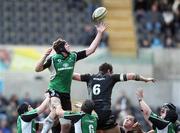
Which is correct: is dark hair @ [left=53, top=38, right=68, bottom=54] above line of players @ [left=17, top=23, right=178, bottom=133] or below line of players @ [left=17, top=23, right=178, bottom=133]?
above

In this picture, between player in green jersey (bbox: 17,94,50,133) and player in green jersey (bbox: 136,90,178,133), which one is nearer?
player in green jersey (bbox: 136,90,178,133)

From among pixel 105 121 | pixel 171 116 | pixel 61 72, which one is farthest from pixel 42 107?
pixel 171 116

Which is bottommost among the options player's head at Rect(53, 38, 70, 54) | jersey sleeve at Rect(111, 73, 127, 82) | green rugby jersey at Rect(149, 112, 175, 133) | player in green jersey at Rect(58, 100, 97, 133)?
green rugby jersey at Rect(149, 112, 175, 133)

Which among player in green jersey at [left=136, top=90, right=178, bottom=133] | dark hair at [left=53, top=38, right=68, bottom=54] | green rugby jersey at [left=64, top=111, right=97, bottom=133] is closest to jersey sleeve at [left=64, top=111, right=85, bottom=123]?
green rugby jersey at [left=64, top=111, right=97, bottom=133]

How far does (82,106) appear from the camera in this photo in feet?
56.1

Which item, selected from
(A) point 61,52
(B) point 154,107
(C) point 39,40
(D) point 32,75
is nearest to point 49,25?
(C) point 39,40

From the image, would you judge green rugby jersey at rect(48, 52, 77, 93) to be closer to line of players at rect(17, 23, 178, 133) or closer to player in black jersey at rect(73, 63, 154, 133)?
line of players at rect(17, 23, 178, 133)

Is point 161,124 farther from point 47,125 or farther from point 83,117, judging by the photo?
point 47,125

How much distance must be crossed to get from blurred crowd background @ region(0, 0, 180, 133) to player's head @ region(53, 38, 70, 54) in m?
9.38

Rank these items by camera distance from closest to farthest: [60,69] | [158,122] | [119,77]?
[158,122], [60,69], [119,77]

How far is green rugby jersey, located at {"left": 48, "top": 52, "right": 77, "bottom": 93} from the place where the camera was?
57.9ft

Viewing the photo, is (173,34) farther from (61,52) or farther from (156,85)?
(61,52)

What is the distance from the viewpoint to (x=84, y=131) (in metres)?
17.0

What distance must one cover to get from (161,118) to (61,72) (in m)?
2.05
